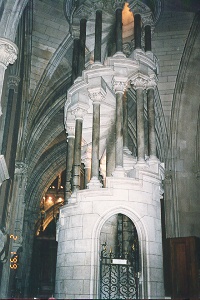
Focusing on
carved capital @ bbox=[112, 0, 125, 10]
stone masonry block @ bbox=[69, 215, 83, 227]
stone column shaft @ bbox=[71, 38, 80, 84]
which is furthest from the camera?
stone column shaft @ bbox=[71, 38, 80, 84]

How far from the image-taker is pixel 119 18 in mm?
9602

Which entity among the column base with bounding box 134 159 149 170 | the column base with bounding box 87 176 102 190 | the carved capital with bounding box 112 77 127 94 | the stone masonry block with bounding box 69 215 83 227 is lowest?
the stone masonry block with bounding box 69 215 83 227

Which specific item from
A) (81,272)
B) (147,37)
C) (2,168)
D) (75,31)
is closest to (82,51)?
(75,31)

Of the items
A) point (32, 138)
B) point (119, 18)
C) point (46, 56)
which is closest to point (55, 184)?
point (32, 138)

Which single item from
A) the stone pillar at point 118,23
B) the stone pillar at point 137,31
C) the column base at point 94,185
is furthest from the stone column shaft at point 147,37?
the column base at point 94,185

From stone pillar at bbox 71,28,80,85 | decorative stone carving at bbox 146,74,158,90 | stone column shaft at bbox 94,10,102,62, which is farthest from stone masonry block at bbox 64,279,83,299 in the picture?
stone pillar at bbox 71,28,80,85

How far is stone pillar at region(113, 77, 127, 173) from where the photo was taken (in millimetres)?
7965

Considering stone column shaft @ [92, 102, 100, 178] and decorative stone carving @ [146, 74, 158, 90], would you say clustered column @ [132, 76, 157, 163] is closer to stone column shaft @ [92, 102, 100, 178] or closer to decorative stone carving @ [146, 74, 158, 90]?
decorative stone carving @ [146, 74, 158, 90]

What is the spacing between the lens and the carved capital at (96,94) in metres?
8.68

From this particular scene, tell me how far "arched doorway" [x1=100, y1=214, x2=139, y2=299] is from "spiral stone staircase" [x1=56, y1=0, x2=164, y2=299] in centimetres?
25

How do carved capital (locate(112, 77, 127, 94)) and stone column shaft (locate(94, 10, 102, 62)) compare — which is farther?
stone column shaft (locate(94, 10, 102, 62))

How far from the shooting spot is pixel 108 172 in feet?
30.1

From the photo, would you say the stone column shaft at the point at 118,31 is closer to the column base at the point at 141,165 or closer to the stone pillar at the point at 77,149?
the stone pillar at the point at 77,149

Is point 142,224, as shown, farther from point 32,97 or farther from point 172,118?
point 32,97
